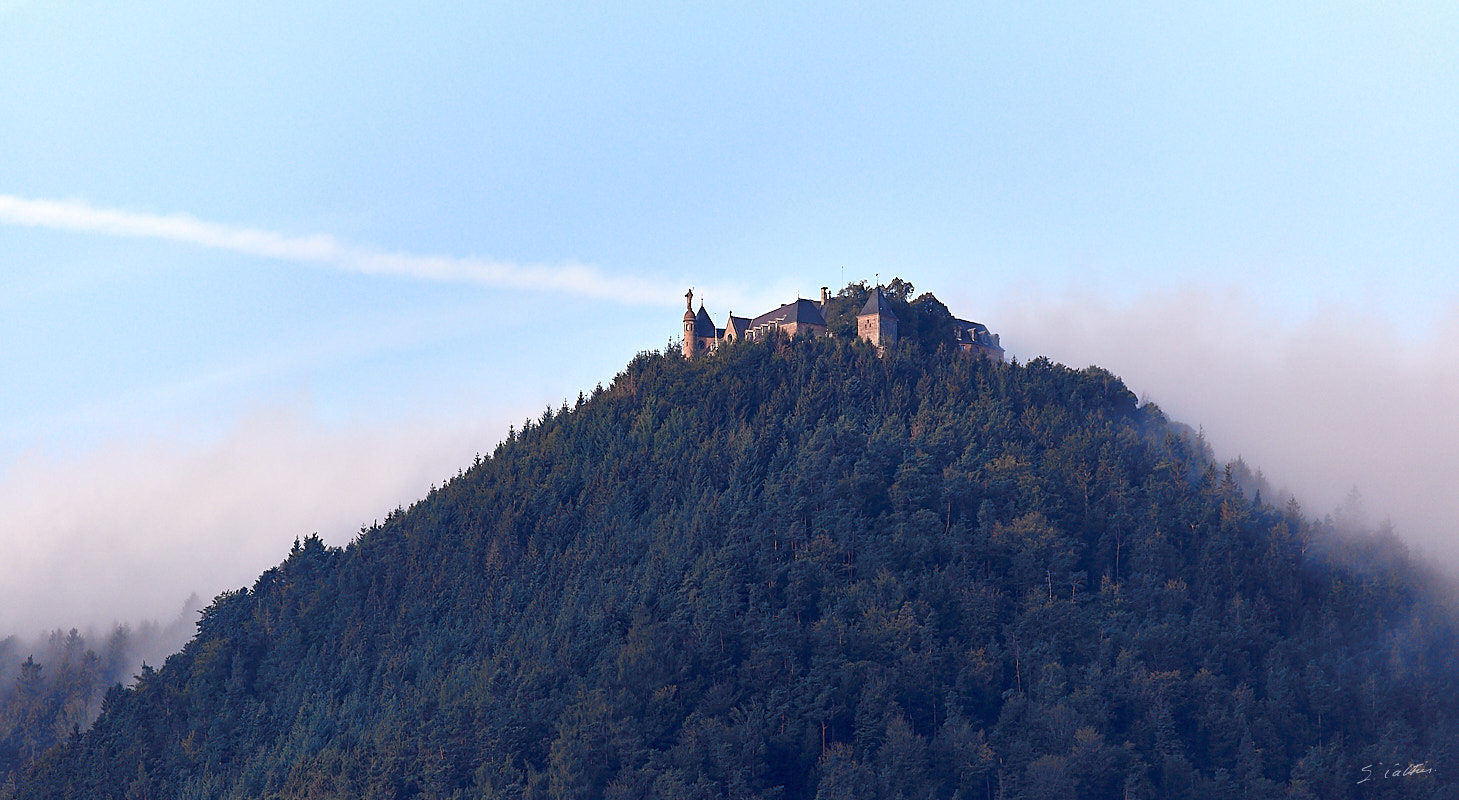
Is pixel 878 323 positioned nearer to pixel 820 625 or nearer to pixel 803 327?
pixel 803 327

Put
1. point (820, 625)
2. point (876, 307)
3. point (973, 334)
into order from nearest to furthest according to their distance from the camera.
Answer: point (820, 625)
point (876, 307)
point (973, 334)

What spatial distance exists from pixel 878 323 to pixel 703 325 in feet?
60.5

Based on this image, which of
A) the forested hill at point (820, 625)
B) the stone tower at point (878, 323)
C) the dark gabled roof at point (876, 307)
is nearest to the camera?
the forested hill at point (820, 625)

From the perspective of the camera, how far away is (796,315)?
475ft

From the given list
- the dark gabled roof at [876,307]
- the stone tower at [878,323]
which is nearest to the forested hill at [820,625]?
the stone tower at [878,323]

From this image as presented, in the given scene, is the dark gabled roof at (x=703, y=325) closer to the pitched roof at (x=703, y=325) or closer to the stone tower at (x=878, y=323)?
the pitched roof at (x=703, y=325)

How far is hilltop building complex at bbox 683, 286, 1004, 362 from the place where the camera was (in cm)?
14150

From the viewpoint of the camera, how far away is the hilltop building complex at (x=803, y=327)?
14150 centimetres

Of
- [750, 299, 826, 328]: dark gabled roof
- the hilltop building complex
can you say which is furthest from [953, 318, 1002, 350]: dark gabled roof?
[750, 299, 826, 328]: dark gabled roof

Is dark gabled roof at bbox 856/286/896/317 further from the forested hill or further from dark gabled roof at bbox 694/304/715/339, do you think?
dark gabled roof at bbox 694/304/715/339

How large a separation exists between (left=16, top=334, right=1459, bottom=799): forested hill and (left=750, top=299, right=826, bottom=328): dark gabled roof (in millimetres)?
3664

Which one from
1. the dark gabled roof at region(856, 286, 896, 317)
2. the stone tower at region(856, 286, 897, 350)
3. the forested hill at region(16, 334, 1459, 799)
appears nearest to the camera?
the forested hill at region(16, 334, 1459, 799)

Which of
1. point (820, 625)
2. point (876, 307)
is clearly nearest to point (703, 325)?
point (876, 307)

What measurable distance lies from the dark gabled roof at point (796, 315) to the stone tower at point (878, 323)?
15.6 ft
